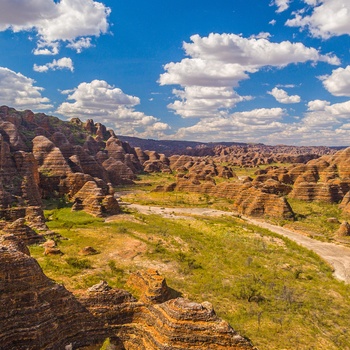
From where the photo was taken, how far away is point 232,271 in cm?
3359

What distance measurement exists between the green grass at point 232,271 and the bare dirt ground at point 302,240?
5.92 feet

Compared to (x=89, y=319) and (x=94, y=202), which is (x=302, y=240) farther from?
(x=89, y=319)

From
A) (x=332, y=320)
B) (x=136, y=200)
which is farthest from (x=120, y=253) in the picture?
(x=136, y=200)

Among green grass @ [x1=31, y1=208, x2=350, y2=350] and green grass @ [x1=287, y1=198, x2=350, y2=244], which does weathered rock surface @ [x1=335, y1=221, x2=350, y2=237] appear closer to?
green grass @ [x1=287, y1=198, x2=350, y2=244]

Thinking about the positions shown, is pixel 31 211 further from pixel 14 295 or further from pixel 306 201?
pixel 306 201

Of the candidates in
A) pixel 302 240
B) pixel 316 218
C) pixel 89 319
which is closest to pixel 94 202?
pixel 302 240

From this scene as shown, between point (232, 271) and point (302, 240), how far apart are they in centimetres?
2186

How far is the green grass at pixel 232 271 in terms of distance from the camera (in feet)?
75.4

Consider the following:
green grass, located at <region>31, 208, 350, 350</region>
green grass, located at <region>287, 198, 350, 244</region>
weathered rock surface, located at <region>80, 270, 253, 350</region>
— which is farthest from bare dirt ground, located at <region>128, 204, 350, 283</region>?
weathered rock surface, located at <region>80, 270, 253, 350</region>

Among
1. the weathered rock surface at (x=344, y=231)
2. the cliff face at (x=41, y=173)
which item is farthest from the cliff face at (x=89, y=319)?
the weathered rock surface at (x=344, y=231)

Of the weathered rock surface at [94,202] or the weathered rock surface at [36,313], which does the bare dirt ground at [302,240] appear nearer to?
the weathered rock surface at [94,202]

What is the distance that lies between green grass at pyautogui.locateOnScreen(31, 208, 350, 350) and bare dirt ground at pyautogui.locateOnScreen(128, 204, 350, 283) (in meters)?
1.80

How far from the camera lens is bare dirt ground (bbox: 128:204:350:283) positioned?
38.6m

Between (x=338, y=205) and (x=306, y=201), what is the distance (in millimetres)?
6801
